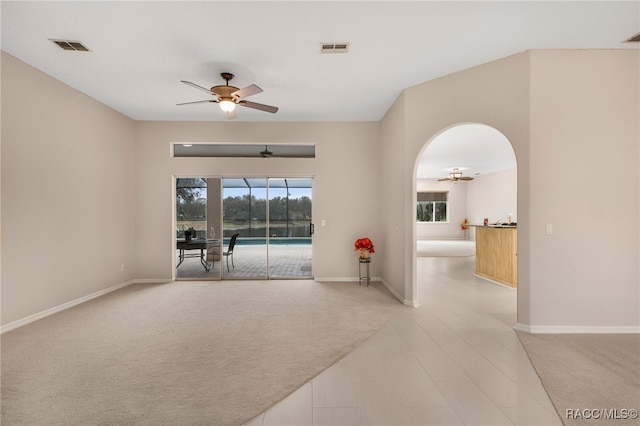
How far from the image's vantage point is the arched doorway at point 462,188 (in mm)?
8055

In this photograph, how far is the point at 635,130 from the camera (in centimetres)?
356

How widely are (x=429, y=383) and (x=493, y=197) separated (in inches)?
499

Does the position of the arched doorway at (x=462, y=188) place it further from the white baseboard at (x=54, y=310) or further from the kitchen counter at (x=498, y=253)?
the white baseboard at (x=54, y=310)

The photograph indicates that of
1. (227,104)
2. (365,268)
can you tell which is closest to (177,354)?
(227,104)

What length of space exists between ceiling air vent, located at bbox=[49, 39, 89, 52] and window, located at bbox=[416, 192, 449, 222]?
14.0m

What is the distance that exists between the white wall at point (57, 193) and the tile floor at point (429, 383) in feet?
12.5

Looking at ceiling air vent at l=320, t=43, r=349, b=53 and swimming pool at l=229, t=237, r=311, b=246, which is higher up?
ceiling air vent at l=320, t=43, r=349, b=53

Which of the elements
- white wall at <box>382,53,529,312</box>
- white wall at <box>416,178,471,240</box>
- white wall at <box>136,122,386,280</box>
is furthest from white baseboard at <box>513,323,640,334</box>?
white wall at <box>416,178,471,240</box>


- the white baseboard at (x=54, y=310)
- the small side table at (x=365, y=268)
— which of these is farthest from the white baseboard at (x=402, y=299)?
the white baseboard at (x=54, y=310)

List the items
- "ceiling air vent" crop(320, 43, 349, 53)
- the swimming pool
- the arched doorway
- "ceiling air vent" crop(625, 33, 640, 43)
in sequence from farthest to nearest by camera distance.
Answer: the arched doorway < the swimming pool < "ceiling air vent" crop(320, 43, 349, 53) < "ceiling air vent" crop(625, 33, 640, 43)

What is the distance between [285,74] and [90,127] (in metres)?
3.36

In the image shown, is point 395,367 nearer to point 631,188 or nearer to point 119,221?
point 631,188

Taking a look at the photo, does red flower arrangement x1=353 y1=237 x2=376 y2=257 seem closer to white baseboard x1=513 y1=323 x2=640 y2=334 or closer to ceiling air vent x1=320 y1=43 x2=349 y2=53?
white baseboard x1=513 y1=323 x2=640 y2=334

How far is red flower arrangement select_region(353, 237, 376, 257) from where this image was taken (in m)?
5.82
